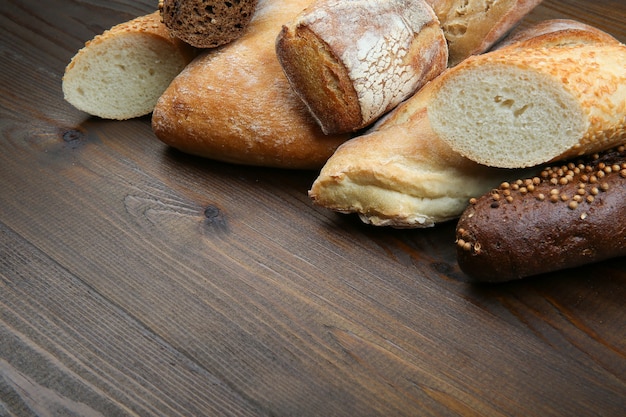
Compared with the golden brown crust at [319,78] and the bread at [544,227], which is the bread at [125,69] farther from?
the bread at [544,227]

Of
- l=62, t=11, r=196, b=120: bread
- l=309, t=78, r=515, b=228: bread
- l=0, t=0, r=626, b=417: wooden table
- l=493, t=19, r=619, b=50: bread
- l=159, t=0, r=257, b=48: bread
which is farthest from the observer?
l=62, t=11, r=196, b=120: bread

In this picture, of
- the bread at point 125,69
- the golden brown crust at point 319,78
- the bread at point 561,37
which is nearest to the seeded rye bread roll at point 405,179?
the golden brown crust at point 319,78

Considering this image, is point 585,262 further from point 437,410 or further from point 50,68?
point 50,68

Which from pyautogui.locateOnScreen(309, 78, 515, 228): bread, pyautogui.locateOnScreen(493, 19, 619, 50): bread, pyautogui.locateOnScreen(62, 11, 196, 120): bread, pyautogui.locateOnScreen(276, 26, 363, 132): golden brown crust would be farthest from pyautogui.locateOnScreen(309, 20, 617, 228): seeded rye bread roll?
pyautogui.locateOnScreen(62, 11, 196, 120): bread

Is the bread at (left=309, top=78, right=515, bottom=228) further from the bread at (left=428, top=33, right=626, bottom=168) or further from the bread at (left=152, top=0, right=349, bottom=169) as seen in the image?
the bread at (left=152, top=0, right=349, bottom=169)

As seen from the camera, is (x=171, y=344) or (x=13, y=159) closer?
(x=171, y=344)

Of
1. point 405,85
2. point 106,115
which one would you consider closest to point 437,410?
point 405,85

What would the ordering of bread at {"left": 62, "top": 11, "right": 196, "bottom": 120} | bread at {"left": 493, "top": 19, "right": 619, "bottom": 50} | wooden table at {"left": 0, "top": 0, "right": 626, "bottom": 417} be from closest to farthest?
wooden table at {"left": 0, "top": 0, "right": 626, "bottom": 417}
bread at {"left": 493, "top": 19, "right": 619, "bottom": 50}
bread at {"left": 62, "top": 11, "right": 196, "bottom": 120}

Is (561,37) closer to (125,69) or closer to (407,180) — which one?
(407,180)
